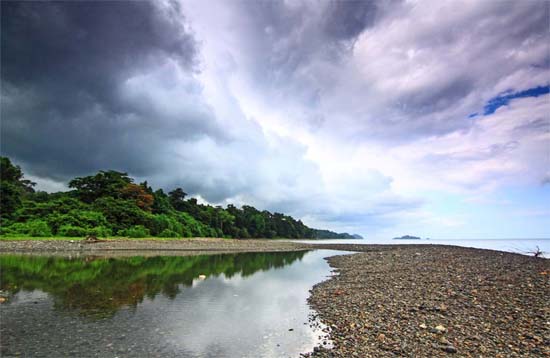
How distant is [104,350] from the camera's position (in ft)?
37.5

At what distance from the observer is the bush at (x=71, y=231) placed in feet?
217

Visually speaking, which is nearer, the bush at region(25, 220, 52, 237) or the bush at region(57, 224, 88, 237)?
the bush at region(25, 220, 52, 237)

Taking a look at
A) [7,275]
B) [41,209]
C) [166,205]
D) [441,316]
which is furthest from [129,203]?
[441,316]

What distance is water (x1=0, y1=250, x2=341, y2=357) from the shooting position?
467 inches

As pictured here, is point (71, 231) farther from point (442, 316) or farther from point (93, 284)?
point (442, 316)

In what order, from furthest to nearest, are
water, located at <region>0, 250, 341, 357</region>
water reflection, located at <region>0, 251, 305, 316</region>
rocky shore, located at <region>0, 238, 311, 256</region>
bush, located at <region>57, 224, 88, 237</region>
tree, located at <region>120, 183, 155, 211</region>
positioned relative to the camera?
1. tree, located at <region>120, 183, 155, 211</region>
2. bush, located at <region>57, 224, 88, 237</region>
3. rocky shore, located at <region>0, 238, 311, 256</region>
4. water reflection, located at <region>0, 251, 305, 316</region>
5. water, located at <region>0, 250, 341, 357</region>

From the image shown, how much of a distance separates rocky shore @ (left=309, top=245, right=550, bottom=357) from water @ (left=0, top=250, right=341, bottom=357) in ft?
6.16

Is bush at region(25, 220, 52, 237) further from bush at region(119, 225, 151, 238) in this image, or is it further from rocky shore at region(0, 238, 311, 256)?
bush at region(119, 225, 151, 238)

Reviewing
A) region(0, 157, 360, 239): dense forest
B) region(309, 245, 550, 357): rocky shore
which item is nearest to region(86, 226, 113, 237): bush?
region(0, 157, 360, 239): dense forest

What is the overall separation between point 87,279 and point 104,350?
18.4 metres

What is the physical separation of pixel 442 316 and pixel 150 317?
13.8 metres

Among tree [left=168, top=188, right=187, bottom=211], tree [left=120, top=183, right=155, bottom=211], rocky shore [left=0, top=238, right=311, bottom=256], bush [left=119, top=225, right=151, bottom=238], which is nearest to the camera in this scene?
rocky shore [left=0, top=238, right=311, bottom=256]

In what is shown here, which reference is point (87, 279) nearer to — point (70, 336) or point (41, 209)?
point (70, 336)

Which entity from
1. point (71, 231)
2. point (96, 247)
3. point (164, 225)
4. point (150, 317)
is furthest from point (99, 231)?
point (150, 317)
